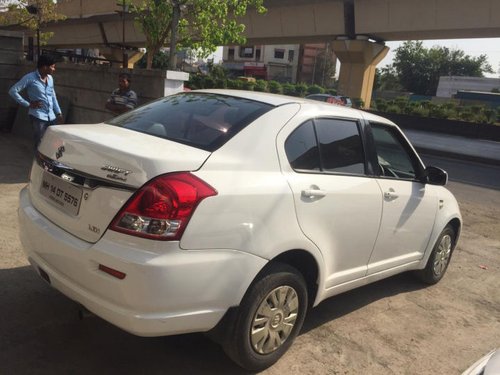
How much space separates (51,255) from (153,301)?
79 cm

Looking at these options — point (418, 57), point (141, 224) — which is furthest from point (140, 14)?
point (418, 57)

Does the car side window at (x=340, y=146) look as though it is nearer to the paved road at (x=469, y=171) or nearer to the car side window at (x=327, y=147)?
the car side window at (x=327, y=147)

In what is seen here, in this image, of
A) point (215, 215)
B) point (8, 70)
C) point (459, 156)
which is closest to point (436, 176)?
point (215, 215)

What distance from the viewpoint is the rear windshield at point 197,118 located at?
3.10m

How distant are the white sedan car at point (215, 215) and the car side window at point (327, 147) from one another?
11 mm

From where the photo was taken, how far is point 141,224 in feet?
8.44

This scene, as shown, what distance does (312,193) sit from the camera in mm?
3176

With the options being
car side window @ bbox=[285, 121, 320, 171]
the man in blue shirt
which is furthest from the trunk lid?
the man in blue shirt

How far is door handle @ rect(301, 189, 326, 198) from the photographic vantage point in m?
3.14

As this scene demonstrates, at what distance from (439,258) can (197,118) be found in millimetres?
2966

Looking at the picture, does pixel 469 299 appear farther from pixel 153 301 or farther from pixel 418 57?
pixel 418 57

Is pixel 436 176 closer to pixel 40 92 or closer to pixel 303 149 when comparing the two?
pixel 303 149

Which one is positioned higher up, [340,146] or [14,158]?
[340,146]

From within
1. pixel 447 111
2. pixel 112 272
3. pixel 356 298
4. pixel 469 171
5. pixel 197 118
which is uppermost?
pixel 197 118
